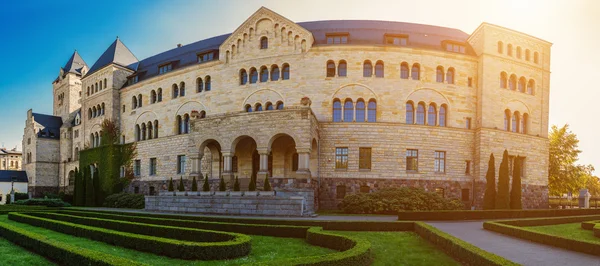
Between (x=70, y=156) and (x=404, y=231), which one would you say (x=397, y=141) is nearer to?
(x=404, y=231)

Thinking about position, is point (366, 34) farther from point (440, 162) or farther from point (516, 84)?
point (516, 84)

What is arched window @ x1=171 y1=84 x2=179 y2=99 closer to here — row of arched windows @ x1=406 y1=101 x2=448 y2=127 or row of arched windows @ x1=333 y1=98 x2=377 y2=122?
row of arched windows @ x1=333 y1=98 x2=377 y2=122

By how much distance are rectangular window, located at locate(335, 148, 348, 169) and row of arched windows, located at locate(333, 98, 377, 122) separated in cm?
291

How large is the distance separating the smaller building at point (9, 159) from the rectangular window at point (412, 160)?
132 metres

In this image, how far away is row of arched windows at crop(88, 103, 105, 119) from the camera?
2051 inches

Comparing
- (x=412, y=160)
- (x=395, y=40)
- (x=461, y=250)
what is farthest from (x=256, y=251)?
(x=395, y=40)

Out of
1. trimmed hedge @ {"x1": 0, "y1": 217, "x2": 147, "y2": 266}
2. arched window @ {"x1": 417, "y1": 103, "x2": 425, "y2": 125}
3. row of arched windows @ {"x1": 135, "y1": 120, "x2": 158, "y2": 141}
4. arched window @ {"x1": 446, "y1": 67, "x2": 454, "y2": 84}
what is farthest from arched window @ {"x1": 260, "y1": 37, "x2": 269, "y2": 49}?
trimmed hedge @ {"x1": 0, "y1": 217, "x2": 147, "y2": 266}

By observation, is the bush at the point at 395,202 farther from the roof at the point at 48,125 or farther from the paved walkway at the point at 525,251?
the roof at the point at 48,125

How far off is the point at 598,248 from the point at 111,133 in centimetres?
5012

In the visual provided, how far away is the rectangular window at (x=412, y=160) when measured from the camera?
35.1 meters

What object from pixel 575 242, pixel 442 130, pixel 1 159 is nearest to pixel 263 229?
pixel 575 242

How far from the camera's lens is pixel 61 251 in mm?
11359

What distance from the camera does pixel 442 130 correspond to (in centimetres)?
3544

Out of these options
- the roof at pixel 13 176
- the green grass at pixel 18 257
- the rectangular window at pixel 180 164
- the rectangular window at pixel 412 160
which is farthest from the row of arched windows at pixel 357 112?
the roof at pixel 13 176
